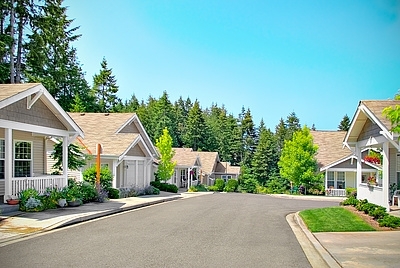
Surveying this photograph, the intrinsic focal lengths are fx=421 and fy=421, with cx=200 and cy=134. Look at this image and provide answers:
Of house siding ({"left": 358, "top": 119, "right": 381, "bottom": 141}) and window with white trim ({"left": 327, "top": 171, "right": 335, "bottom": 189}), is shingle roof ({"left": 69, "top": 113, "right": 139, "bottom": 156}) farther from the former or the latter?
window with white trim ({"left": 327, "top": 171, "right": 335, "bottom": 189})

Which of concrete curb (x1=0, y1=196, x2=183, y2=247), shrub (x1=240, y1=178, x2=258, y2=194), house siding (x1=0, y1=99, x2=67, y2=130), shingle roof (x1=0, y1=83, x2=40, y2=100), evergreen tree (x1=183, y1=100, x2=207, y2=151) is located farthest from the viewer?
evergreen tree (x1=183, y1=100, x2=207, y2=151)

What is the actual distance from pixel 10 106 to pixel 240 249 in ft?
35.2

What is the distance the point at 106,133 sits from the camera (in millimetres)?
30422

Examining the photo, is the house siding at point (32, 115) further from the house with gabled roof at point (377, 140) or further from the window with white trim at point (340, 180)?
the window with white trim at point (340, 180)

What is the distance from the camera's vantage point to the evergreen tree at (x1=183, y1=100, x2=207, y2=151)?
83.3m

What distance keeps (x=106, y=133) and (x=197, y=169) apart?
91.6 feet

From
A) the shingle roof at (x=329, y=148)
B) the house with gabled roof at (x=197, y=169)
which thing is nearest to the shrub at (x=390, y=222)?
the house with gabled roof at (x=197, y=169)

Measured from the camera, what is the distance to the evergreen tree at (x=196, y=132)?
83275 mm

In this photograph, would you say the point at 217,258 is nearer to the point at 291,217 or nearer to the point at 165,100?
the point at 291,217

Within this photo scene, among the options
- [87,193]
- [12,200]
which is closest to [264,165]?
[87,193]

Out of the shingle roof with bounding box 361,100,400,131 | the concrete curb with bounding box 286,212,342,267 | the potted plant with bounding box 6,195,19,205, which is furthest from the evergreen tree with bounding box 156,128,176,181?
the concrete curb with bounding box 286,212,342,267

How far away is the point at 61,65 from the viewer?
4912 centimetres

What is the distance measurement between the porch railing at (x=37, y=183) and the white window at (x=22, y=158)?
6.28 ft

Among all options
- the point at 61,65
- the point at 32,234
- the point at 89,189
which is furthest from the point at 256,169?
the point at 32,234
